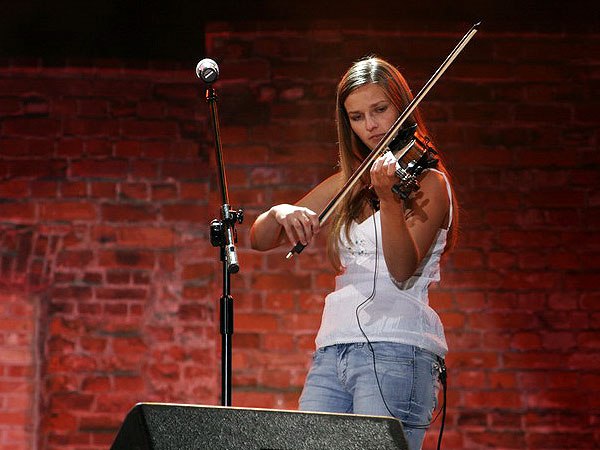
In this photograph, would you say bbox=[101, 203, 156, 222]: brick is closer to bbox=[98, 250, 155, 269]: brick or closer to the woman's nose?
bbox=[98, 250, 155, 269]: brick

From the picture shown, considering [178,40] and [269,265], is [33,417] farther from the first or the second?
[178,40]

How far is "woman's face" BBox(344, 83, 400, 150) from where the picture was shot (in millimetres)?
1896

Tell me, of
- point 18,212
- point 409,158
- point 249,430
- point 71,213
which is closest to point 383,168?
point 409,158

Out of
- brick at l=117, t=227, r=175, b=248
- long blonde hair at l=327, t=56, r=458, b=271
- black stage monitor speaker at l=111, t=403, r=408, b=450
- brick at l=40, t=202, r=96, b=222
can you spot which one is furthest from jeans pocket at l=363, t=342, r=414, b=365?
brick at l=40, t=202, r=96, b=222

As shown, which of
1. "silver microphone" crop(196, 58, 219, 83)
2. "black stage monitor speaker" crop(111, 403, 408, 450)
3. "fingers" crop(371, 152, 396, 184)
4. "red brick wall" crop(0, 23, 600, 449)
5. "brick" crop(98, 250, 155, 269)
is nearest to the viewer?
"black stage monitor speaker" crop(111, 403, 408, 450)

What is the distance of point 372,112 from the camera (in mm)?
1908

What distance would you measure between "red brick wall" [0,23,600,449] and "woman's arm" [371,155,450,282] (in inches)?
46.0

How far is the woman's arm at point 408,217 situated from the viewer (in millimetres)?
1671

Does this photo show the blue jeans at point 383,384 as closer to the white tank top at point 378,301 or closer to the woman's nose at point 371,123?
the white tank top at point 378,301

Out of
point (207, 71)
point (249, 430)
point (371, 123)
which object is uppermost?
point (207, 71)

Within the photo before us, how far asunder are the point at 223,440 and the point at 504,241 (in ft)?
6.67

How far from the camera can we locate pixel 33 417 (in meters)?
3.30

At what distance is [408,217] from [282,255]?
1216 millimetres

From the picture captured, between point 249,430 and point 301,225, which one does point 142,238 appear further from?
point 249,430
